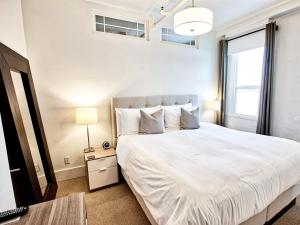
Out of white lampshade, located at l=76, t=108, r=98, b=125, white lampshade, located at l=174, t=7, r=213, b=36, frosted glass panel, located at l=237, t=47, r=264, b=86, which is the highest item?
white lampshade, located at l=174, t=7, r=213, b=36

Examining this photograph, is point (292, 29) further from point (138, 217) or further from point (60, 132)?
point (60, 132)

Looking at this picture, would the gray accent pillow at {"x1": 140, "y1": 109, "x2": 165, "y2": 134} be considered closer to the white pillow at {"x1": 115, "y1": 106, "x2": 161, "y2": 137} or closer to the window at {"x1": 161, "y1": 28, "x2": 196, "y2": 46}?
the white pillow at {"x1": 115, "y1": 106, "x2": 161, "y2": 137}

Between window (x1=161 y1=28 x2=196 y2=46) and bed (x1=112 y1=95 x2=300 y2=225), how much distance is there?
7.05 feet

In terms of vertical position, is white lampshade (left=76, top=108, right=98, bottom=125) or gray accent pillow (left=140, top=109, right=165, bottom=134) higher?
white lampshade (left=76, top=108, right=98, bottom=125)

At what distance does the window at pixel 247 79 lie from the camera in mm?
3264

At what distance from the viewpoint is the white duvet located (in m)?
1.07

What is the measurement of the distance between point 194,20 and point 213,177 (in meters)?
1.46

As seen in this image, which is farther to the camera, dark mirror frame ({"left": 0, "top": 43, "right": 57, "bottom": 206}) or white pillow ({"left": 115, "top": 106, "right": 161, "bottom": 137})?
white pillow ({"left": 115, "top": 106, "right": 161, "bottom": 137})

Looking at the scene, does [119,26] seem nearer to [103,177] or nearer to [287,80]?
[103,177]

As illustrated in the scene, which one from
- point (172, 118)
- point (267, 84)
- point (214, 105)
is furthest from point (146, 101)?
point (267, 84)

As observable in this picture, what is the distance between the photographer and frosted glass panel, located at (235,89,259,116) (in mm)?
3334

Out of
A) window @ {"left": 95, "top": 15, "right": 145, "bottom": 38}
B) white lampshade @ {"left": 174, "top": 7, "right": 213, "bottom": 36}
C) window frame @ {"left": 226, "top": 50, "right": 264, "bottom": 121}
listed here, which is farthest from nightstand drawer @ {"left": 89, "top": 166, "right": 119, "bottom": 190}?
window frame @ {"left": 226, "top": 50, "right": 264, "bottom": 121}

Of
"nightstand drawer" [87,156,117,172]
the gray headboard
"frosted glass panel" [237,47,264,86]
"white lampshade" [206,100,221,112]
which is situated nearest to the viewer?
"nightstand drawer" [87,156,117,172]

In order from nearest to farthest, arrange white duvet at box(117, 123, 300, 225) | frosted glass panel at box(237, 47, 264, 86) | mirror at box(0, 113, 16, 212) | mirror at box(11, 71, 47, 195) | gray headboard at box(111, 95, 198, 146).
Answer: mirror at box(0, 113, 16, 212)
white duvet at box(117, 123, 300, 225)
mirror at box(11, 71, 47, 195)
gray headboard at box(111, 95, 198, 146)
frosted glass panel at box(237, 47, 264, 86)
